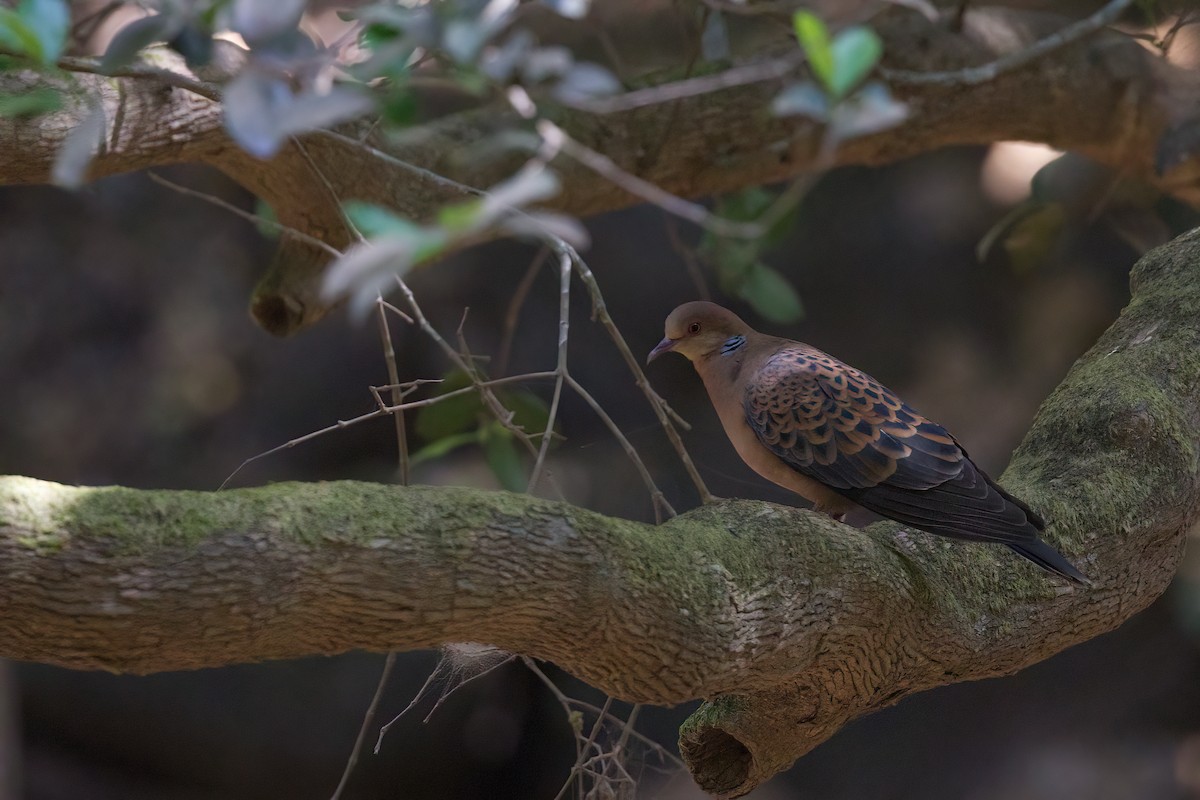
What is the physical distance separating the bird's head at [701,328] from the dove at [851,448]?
5cm

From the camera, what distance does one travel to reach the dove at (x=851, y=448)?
2646 millimetres

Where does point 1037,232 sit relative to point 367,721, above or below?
above

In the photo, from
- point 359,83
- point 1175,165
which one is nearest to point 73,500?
point 359,83

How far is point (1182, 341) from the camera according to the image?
10.3 feet

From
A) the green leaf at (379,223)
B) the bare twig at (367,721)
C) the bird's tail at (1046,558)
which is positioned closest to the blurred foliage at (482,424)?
the bare twig at (367,721)

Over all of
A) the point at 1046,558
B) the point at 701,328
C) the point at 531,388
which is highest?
the point at 701,328

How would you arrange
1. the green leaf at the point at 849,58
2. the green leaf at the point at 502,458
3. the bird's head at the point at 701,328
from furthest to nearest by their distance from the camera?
the bird's head at the point at 701,328
the green leaf at the point at 502,458
the green leaf at the point at 849,58

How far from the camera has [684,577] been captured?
2.16m

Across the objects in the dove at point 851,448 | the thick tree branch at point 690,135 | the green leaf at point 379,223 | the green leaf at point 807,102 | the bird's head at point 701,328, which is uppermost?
the green leaf at point 807,102

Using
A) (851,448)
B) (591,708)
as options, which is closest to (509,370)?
(851,448)

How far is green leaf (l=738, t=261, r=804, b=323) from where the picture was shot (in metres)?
3.85

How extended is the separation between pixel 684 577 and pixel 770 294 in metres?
1.89

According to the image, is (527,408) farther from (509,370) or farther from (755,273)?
(509,370)

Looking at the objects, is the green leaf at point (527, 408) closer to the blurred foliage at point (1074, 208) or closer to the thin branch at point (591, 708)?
the thin branch at point (591, 708)
